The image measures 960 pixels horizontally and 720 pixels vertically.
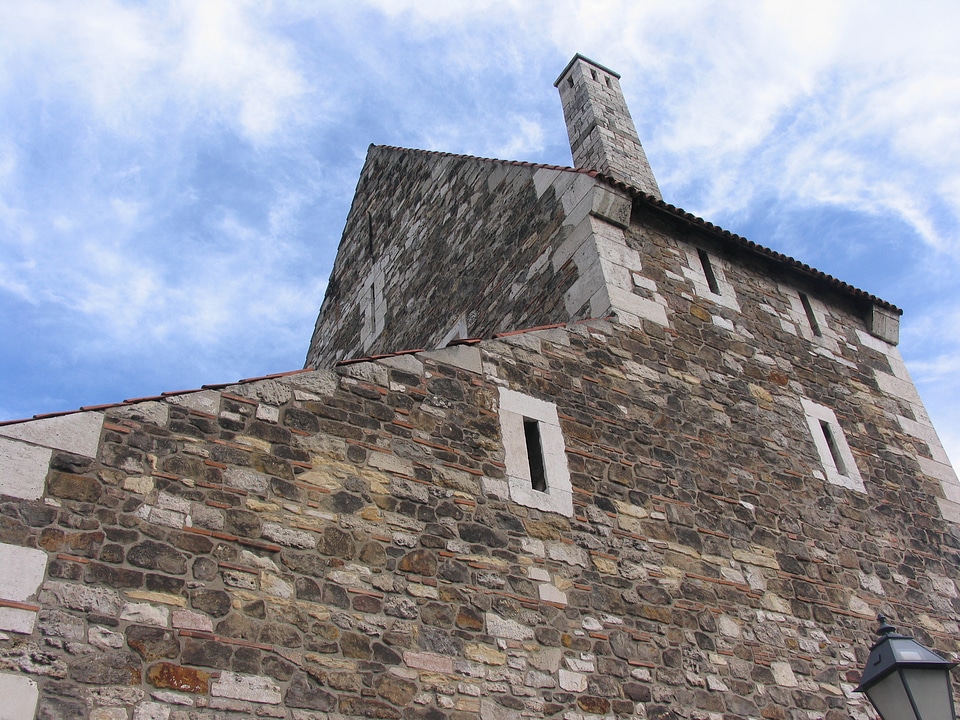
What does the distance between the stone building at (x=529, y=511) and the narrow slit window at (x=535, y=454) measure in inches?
1.0

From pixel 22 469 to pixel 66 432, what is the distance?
0.28 meters

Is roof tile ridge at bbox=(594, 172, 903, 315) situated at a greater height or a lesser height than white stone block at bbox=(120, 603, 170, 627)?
greater

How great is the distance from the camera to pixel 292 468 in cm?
500

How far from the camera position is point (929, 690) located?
3.66m

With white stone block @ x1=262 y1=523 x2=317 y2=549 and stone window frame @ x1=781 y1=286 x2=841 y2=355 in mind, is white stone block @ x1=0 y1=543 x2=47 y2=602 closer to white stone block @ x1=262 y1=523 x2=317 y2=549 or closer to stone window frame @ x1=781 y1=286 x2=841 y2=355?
white stone block @ x1=262 y1=523 x2=317 y2=549

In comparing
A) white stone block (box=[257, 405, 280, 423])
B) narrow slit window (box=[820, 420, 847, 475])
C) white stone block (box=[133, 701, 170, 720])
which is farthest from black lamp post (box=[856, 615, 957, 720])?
narrow slit window (box=[820, 420, 847, 475])

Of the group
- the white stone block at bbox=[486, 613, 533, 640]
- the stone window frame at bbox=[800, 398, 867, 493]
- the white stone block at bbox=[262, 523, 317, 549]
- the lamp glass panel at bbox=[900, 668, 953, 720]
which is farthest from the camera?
the stone window frame at bbox=[800, 398, 867, 493]

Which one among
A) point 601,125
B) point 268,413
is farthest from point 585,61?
Answer: point 268,413

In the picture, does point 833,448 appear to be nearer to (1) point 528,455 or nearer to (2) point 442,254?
(1) point 528,455

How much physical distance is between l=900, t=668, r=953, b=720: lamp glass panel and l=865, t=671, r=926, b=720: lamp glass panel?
3 cm

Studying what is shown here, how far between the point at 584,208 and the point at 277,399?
3.93 m

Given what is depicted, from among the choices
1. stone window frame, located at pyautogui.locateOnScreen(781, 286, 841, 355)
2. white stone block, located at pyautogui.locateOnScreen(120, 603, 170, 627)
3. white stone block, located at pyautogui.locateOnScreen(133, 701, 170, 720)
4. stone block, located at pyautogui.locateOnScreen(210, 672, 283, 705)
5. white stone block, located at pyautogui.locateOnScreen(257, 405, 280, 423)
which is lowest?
white stone block, located at pyautogui.locateOnScreen(133, 701, 170, 720)

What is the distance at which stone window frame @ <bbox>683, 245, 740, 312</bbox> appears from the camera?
847 centimetres

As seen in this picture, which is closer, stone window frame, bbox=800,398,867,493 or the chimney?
stone window frame, bbox=800,398,867,493
